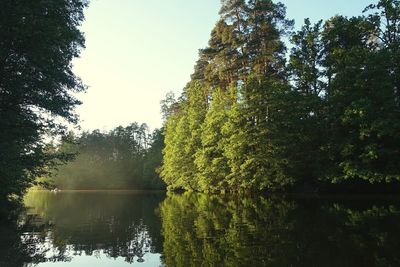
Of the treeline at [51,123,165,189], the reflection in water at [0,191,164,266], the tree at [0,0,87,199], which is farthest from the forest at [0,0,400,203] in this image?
the treeline at [51,123,165,189]

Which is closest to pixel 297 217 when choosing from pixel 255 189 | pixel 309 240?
pixel 309 240

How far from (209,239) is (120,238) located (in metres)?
4.44

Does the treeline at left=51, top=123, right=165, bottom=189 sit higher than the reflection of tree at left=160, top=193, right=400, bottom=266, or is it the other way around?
the treeline at left=51, top=123, right=165, bottom=189

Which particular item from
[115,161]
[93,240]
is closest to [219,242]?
[93,240]

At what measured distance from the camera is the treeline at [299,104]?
29531mm

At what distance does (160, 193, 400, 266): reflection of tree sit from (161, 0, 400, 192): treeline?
11.6 m

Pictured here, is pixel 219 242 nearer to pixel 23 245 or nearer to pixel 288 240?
pixel 288 240

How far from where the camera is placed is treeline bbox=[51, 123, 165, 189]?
A: 99.7m

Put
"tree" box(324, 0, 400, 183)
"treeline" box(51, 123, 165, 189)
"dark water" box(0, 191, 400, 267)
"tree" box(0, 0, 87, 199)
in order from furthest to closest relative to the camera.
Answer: "treeline" box(51, 123, 165, 189) < "tree" box(324, 0, 400, 183) < "tree" box(0, 0, 87, 199) < "dark water" box(0, 191, 400, 267)

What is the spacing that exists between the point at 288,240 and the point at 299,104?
25.7 m

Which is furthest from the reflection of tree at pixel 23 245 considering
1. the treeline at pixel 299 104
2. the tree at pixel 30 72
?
the treeline at pixel 299 104

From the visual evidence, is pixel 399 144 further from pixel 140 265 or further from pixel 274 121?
pixel 140 265

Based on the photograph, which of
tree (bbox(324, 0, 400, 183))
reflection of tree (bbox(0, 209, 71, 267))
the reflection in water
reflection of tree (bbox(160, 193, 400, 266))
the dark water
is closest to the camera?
reflection of tree (bbox(160, 193, 400, 266))

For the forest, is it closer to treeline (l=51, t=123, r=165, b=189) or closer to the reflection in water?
the reflection in water
